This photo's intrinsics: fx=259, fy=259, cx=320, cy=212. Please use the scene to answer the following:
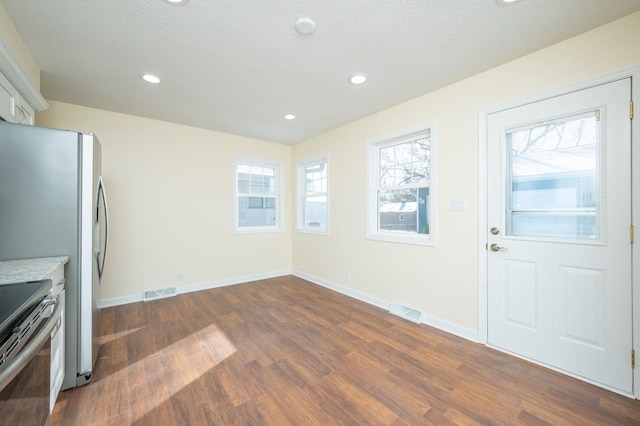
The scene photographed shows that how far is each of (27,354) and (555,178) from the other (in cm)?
337

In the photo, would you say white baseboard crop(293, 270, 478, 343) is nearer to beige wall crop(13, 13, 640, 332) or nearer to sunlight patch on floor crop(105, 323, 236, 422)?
beige wall crop(13, 13, 640, 332)

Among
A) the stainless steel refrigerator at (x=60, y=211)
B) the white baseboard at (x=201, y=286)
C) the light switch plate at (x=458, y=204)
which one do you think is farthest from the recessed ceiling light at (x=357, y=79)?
the white baseboard at (x=201, y=286)

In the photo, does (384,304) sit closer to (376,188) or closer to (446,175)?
(376,188)

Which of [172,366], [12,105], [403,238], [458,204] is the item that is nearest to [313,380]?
[172,366]

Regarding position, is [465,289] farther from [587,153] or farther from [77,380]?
[77,380]

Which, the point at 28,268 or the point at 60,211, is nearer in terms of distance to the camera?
the point at 28,268

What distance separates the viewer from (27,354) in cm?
96

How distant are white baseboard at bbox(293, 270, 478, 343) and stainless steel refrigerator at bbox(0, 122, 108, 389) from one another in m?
2.96

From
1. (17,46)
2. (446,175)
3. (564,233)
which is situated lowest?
(564,233)

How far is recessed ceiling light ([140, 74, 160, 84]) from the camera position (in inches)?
101

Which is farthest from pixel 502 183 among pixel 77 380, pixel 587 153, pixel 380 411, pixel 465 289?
pixel 77 380

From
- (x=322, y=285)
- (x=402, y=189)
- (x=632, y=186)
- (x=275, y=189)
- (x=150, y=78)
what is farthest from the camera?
(x=275, y=189)

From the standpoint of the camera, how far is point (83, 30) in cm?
194

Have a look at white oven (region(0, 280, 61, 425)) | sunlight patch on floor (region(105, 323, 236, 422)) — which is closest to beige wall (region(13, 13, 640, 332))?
sunlight patch on floor (region(105, 323, 236, 422))
